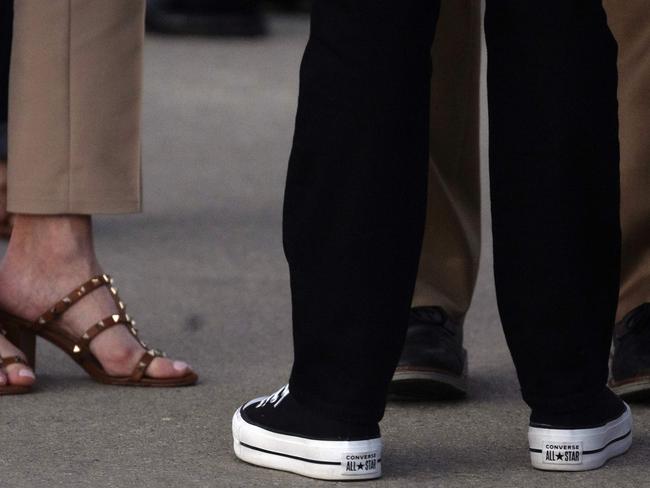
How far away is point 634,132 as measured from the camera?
239 centimetres

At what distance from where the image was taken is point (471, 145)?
2416 millimetres

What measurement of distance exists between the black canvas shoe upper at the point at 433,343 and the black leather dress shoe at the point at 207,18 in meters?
7.55

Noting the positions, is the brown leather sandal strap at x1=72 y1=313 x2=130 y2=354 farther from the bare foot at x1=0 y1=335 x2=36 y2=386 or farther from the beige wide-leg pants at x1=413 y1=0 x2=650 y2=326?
the beige wide-leg pants at x1=413 y1=0 x2=650 y2=326

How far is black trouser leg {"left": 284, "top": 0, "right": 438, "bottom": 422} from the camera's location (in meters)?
1.76

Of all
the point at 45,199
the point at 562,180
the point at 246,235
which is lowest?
the point at 246,235

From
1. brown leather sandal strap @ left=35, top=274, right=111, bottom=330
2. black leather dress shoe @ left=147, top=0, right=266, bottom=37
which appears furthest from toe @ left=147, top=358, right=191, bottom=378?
black leather dress shoe @ left=147, top=0, right=266, bottom=37

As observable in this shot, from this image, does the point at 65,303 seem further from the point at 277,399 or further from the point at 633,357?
the point at 633,357

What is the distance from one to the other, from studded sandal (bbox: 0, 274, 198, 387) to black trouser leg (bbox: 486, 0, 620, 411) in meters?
0.72

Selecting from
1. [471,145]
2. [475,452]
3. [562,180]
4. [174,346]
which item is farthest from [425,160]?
[174,346]

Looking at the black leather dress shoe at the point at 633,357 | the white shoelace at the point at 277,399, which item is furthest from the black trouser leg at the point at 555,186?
the black leather dress shoe at the point at 633,357

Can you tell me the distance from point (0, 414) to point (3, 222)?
155 cm

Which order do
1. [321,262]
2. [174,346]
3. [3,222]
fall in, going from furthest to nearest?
1. [3,222]
2. [174,346]
3. [321,262]

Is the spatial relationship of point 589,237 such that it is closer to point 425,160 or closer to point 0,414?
point 425,160

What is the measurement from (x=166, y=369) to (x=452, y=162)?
22.3 inches
